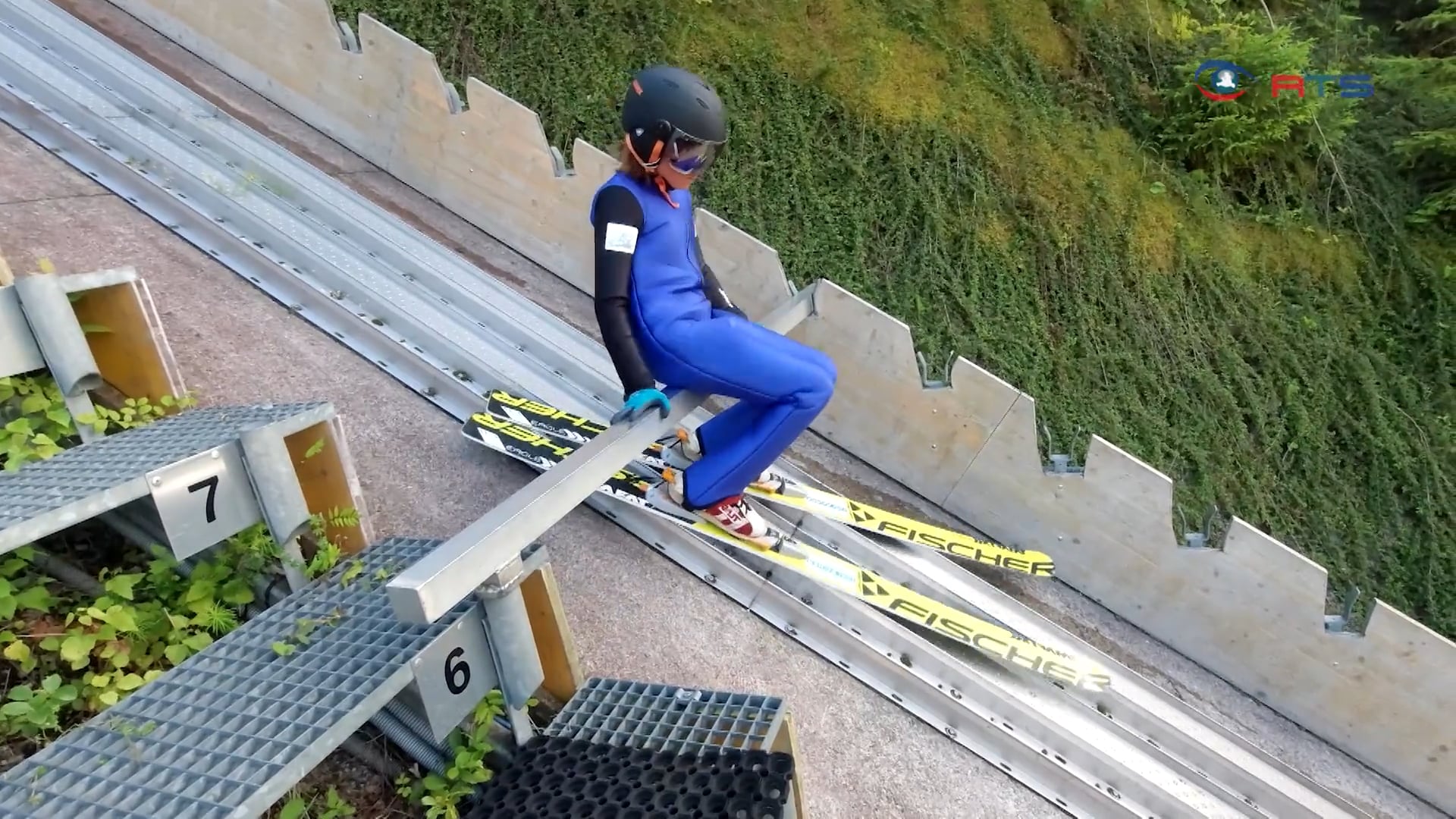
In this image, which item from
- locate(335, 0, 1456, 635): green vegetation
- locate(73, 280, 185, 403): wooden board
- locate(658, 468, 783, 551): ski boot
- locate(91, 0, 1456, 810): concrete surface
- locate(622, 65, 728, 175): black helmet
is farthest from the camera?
locate(335, 0, 1456, 635): green vegetation

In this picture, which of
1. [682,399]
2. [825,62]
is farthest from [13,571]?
[825,62]

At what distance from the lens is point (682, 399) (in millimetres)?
3119

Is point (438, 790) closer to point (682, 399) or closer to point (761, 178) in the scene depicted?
point (682, 399)

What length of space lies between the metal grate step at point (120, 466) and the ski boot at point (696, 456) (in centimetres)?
192

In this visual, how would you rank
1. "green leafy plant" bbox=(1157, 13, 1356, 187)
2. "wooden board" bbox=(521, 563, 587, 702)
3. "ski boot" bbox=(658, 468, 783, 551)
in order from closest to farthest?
"wooden board" bbox=(521, 563, 587, 702) → "ski boot" bbox=(658, 468, 783, 551) → "green leafy plant" bbox=(1157, 13, 1356, 187)

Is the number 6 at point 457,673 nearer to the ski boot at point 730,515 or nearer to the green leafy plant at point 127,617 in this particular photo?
the green leafy plant at point 127,617

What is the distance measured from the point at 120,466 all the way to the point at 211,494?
0.24 metres

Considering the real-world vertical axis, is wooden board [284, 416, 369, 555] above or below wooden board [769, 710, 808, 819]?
above

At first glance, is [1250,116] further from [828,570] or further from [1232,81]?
[828,570]

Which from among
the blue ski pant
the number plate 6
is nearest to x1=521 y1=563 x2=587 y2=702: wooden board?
the number plate 6

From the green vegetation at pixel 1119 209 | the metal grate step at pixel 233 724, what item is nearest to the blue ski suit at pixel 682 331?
the metal grate step at pixel 233 724

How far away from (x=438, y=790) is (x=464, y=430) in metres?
2.02

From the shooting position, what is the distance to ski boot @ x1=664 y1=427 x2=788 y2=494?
4.16m

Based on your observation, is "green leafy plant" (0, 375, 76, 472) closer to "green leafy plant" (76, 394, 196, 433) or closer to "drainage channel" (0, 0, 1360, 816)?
"green leafy plant" (76, 394, 196, 433)
